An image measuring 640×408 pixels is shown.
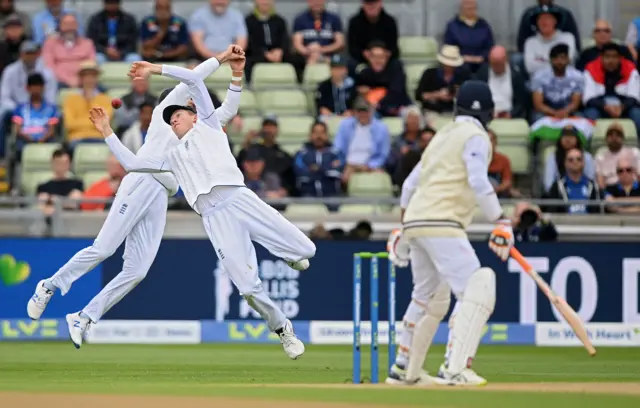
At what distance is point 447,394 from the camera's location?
31.5 feet

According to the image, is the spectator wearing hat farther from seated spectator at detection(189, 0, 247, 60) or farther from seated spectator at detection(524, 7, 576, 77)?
seated spectator at detection(189, 0, 247, 60)

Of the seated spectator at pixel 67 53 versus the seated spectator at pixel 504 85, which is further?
the seated spectator at pixel 67 53

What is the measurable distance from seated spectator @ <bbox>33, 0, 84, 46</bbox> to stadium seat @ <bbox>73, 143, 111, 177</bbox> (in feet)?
7.44

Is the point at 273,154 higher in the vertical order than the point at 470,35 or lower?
lower

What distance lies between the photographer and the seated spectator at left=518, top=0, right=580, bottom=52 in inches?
814

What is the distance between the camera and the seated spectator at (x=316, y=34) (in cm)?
2044

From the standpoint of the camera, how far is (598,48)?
20266 millimetres

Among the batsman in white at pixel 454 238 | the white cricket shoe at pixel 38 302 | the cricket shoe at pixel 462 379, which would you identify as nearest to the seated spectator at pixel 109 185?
the white cricket shoe at pixel 38 302

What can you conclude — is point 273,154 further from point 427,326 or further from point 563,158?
point 427,326

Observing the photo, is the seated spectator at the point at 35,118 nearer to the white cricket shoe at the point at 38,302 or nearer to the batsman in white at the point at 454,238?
the white cricket shoe at the point at 38,302

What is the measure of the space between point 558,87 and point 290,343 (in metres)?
8.73

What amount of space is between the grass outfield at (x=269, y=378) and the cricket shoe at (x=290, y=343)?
0.20 meters

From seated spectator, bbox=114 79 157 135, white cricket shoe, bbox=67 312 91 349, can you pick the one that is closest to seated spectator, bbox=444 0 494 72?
seated spectator, bbox=114 79 157 135

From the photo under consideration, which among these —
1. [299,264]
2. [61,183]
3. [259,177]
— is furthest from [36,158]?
[299,264]
